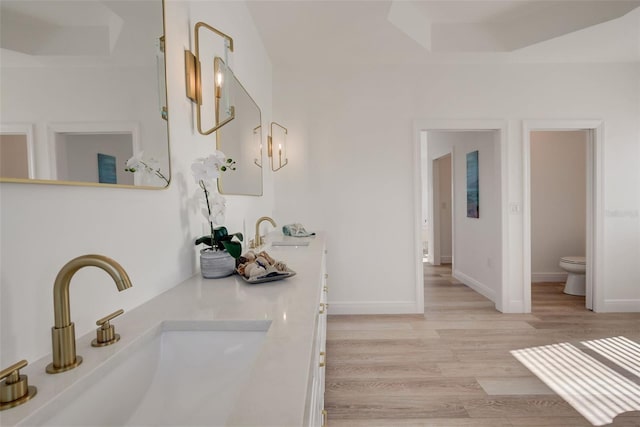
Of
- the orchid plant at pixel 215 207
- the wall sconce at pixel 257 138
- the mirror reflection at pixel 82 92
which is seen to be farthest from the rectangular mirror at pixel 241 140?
the mirror reflection at pixel 82 92

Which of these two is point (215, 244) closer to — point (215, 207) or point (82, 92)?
point (215, 207)

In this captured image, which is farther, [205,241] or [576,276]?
[576,276]

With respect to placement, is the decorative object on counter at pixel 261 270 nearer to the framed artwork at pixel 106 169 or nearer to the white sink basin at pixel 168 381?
the white sink basin at pixel 168 381

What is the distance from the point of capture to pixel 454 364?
232 cm

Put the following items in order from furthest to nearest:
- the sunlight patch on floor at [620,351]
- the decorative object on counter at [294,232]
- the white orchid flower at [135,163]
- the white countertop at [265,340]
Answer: the decorative object on counter at [294,232]
the sunlight patch on floor at [620,351]
the white orchid flower at [135,163]
the white countertop at [265,340]

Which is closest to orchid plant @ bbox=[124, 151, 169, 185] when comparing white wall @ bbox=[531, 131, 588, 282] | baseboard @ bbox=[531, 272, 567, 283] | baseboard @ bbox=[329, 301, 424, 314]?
baseboard @ bbox=[329, 301, 424, 314]

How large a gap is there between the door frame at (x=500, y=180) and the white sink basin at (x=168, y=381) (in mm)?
2831

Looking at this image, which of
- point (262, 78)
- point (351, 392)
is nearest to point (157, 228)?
point (351, 392)

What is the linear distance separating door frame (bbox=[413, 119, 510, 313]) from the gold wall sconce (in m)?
2.27

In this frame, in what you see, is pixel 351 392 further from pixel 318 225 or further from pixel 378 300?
pixel 318 225

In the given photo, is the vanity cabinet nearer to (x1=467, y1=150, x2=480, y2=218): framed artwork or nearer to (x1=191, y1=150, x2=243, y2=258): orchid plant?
(x1=191, y1=150, x2=243, y2=258): orchid plant

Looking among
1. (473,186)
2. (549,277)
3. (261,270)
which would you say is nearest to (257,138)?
(261,270)

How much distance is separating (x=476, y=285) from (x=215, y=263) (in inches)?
150

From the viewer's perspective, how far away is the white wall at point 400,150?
130 inches
